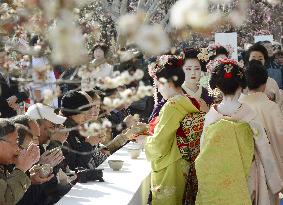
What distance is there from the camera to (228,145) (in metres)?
5.40

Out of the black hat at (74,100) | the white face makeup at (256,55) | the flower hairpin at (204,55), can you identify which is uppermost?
the flower hairpin at (204,55)

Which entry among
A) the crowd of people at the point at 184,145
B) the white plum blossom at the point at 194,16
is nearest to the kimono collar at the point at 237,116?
the crowd of people at the point at 184,145

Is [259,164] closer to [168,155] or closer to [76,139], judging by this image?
[168,155]

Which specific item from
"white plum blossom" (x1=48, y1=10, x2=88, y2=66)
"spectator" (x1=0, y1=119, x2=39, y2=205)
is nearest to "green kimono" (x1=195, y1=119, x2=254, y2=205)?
"spectator" (x1=0, y1=119, x2=39, y2=205)

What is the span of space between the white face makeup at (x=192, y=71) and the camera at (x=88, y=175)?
2188 mm

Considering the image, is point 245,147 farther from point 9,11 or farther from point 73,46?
point 73,46

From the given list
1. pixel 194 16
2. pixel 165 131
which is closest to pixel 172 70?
pixel 165 131

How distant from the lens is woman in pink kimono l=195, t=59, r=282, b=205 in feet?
17.6

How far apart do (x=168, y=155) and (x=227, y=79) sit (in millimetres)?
958

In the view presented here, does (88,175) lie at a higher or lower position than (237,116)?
lower

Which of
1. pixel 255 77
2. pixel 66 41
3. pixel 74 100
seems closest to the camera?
pixel 66 41

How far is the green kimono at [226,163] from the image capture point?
5387 millimetres

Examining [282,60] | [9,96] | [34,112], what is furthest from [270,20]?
[34,112]

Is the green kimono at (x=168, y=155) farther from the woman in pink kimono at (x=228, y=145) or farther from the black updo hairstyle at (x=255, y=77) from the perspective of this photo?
the black updo hairstyle at (x=255, y=77)
